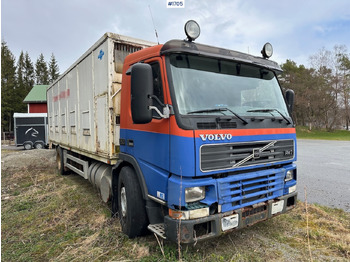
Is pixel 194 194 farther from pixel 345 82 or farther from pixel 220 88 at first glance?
pixel 345 82

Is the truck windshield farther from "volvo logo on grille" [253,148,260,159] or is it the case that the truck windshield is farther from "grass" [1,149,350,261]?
"grass" [1,149,350,261]

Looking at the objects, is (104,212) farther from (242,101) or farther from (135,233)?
(242,101)

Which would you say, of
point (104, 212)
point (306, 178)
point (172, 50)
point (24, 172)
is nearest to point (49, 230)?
point (104, 212)

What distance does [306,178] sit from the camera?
742 centimetres

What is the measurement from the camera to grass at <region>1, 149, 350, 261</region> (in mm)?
3137

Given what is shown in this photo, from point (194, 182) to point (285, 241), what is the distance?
183cm

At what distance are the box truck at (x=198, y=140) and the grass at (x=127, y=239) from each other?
38cm

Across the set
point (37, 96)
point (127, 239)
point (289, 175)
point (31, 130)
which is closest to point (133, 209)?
point (127, 239)

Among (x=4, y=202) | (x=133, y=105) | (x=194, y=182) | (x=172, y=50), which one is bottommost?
(x=4, y=202)

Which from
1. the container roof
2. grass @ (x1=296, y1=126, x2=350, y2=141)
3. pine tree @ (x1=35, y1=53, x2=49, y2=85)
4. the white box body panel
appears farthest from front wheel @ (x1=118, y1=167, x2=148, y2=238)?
pine tree @ (x1=35, y1=53, x2=49, y2=85)

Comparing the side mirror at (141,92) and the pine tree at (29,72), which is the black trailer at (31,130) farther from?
the pine tree at (29,72)

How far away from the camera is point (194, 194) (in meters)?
2.69

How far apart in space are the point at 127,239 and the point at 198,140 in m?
1.94

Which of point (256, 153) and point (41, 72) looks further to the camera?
point (41, 72)
